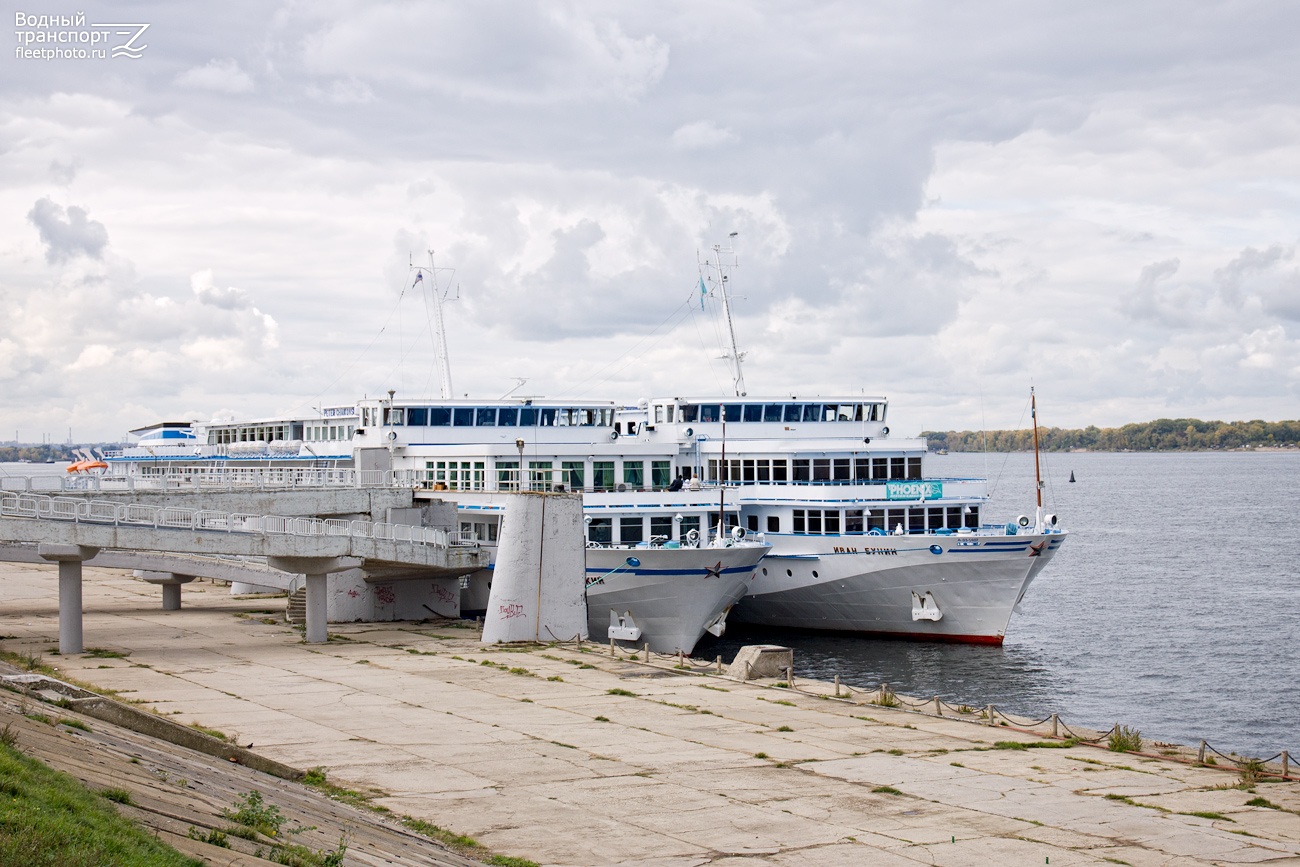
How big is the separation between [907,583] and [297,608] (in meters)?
21.5

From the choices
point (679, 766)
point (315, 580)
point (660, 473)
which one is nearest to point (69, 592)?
point (315, 580)

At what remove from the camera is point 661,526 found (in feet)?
152

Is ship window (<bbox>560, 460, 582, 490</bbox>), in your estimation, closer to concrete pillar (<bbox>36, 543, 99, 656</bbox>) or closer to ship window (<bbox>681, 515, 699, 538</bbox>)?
ship window (<bbox>681, 515, 699, 538</bbox>)

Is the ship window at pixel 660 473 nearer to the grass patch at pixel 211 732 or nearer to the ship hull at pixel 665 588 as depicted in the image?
the ship hull at pixel 665 588

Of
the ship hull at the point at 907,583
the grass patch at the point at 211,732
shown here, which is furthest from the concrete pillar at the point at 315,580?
the ship hull at the point at 907,583

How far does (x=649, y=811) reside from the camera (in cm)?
1853

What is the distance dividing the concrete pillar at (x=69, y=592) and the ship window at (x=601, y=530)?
17055 mm

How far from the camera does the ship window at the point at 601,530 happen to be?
45625 millimetres

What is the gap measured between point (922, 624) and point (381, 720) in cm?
2734

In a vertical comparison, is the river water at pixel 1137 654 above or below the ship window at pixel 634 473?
below

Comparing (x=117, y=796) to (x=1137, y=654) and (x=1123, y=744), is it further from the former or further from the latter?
(x=1137, y=654)

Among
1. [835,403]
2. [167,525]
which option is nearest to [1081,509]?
[835,403]

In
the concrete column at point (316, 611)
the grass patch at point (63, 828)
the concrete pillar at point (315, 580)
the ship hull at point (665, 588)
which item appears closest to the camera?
the grass patch at point (63, 828)

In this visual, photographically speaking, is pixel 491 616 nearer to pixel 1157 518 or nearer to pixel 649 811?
pixel 649 811
